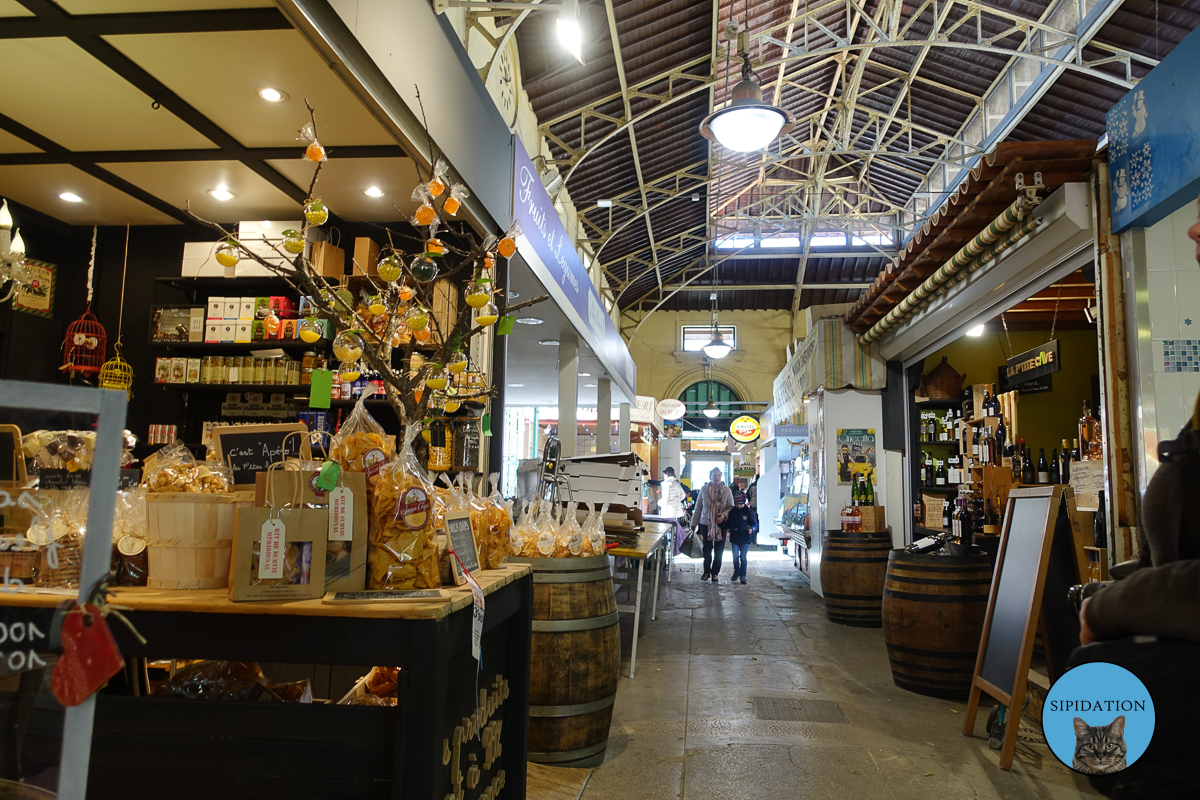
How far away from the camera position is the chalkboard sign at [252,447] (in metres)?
1.97

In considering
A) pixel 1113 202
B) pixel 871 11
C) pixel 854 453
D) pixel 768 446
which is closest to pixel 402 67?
pixel 1113 202

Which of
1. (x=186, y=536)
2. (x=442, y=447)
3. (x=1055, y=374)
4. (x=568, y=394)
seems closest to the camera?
(x=186, y=536)

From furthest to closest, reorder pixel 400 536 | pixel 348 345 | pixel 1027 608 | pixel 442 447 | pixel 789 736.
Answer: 1. pixel 442 447
2. pixel 789 736
3. pixel 1027 608
4. pixel 348 345
5. pixel 400 536

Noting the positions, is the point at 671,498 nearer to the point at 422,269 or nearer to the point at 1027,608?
the point at 1027,608

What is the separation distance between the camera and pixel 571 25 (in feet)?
13.8

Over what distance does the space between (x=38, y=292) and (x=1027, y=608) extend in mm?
6207

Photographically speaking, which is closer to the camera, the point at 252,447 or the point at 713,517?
the point at 252,447

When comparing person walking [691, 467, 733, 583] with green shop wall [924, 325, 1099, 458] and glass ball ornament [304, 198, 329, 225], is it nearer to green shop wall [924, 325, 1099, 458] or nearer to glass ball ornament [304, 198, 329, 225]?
green shop wall [924, 325, 1099, 458]

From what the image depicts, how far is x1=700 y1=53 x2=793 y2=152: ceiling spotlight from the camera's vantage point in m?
5.11

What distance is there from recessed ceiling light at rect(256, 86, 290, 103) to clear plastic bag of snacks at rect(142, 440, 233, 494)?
2.35 meters

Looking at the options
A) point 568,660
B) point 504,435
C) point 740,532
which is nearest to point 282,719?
point 568,660

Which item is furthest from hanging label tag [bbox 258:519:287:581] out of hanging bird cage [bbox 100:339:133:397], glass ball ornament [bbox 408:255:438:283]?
hanging bird cage [bbox 100:339:133:397]

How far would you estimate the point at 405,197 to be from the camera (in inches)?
197

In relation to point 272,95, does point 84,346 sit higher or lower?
lower
